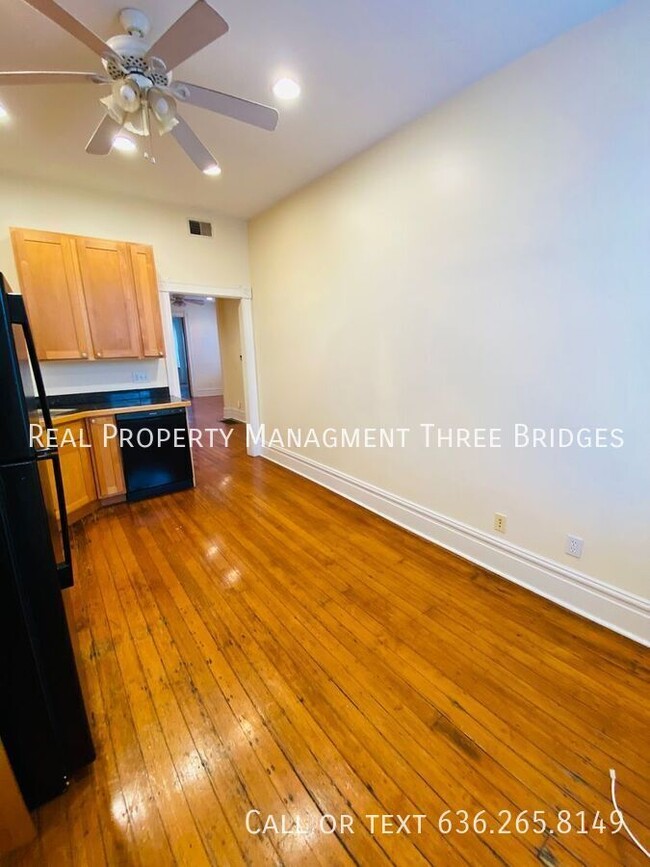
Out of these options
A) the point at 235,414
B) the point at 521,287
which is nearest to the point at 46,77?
the point at 521,287

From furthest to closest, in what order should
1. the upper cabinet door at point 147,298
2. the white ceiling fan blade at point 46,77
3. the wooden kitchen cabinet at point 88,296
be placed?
1. the upper cabinet door at point 147,298
2. the wooden kitchen cabinet at point 88,296
3. the white ceiling fan blade at point 46,77

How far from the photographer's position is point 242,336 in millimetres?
4820

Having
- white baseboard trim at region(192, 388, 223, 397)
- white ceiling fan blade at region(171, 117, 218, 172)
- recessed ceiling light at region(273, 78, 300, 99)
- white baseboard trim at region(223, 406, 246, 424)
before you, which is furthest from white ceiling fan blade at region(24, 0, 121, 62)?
white baseboard trim at region(192, 388, 223, 397)

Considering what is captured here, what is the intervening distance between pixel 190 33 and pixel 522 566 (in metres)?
3.08

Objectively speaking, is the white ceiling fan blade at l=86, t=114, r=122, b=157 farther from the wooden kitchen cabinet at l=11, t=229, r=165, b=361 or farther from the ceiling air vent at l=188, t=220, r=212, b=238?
the ceiling air vent at l=188, t=220, r=212, b=238

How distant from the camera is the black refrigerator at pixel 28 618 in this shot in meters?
1.04

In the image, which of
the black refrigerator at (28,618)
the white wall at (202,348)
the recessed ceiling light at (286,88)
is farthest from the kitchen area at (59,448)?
the white wall at (202,348)

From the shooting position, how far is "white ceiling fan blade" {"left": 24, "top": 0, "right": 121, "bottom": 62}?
1.22m

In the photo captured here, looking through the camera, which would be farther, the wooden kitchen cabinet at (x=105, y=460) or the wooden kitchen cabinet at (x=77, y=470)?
the wooden kitchen cabinet at (x=105, y=460)

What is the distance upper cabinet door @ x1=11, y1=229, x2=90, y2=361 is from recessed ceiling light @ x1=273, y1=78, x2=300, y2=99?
89.4 inches

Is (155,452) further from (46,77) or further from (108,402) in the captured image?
(46,77)

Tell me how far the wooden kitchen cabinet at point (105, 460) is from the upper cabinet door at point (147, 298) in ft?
2.96

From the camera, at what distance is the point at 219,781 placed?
1267mm

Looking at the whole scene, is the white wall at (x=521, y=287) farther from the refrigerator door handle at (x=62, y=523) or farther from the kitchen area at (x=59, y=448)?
the refrigerator door handle at (x=62, y=523)
